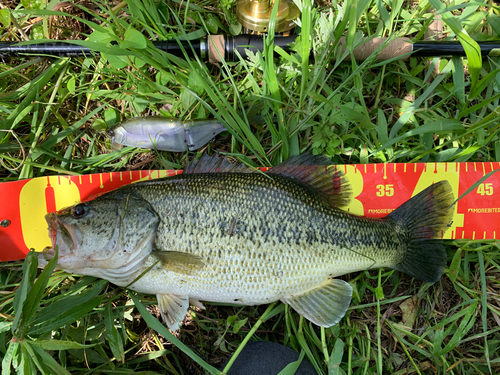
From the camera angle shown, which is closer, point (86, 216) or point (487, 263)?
point (86, 216)

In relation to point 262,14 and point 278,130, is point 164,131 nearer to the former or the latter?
point 278,130

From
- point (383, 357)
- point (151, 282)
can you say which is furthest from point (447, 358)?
point (151, 282)

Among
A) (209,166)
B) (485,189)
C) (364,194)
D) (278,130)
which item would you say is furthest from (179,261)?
(485,189)

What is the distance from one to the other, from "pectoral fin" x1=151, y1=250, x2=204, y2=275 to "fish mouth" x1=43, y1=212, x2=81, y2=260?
0.49m

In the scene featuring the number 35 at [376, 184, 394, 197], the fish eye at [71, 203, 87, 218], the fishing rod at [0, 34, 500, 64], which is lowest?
the fish eye at [71, 203, 87, 218]

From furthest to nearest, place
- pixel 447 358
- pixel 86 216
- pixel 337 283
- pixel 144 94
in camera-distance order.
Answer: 1. pixel 144 94
2. pixel 447 358
3. pixel 337 283
4. pixel 86 216

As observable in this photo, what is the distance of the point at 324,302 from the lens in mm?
2291

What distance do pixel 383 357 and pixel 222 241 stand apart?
Answer: 1.67 metres

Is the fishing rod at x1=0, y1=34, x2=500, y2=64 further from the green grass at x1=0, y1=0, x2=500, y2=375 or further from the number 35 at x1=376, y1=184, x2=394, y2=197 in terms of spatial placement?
the number 35 at x1=376, y1=184, x2=394, y2=197

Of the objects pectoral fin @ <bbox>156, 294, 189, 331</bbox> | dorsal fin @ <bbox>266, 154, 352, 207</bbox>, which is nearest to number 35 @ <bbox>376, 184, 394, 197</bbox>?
dorsal fin @ <bbox>266, 154, 352, 207</bbox>

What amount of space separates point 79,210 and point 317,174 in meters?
1.69

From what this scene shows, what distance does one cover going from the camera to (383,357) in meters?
2.51

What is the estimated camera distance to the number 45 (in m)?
2.57

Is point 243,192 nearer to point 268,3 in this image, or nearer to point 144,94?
point 144,94
